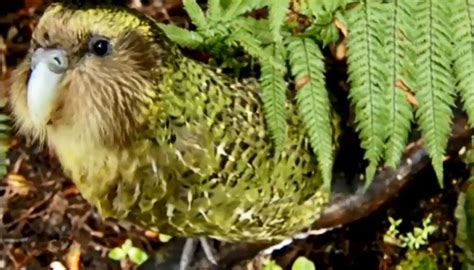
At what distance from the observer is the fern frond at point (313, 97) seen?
3.86ft

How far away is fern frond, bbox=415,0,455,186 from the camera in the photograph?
117cm

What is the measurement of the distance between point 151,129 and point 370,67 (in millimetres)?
283

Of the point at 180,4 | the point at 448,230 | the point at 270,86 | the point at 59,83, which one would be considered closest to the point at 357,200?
the point at 448,230

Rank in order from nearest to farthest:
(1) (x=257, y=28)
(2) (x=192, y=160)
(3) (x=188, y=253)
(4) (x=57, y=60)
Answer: (4) (x=57, y=60) → (2) (x=192, y=160) → (1) (x=257, y=28) → (3) (x=188, y=253)

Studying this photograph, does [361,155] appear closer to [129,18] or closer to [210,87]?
[210,87]

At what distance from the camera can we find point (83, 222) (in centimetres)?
158

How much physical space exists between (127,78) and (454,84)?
42 cm

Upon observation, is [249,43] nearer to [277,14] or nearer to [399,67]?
[277,14]

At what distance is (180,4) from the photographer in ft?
5.23

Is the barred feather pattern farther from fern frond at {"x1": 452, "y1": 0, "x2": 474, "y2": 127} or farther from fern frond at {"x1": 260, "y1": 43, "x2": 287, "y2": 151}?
fern frond at {"x1": 452, "y1": 0, "x2": 474, "y2": 127}

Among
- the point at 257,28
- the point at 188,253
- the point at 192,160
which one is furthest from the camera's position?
the point at 188,253

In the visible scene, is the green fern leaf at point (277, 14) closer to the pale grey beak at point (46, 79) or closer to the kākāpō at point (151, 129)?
the kākāpō at point (151, 129)

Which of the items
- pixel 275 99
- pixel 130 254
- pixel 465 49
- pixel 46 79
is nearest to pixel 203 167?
pixel 275 99

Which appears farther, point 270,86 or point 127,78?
point 270,86
